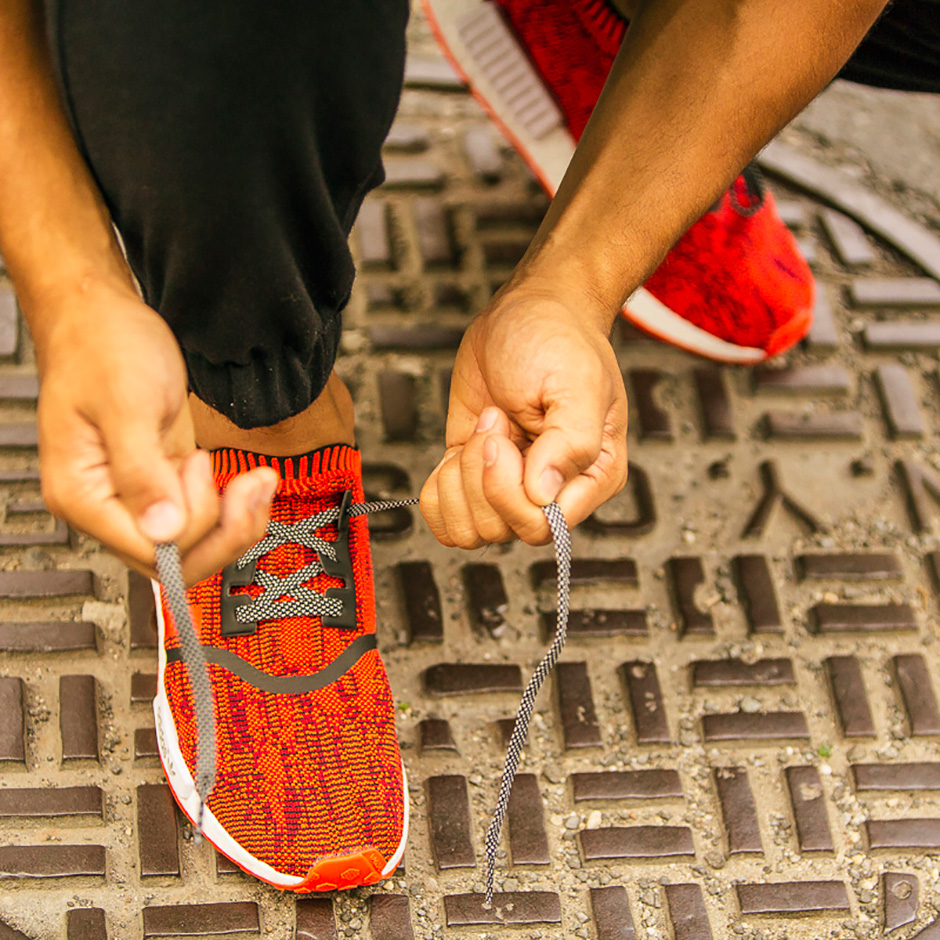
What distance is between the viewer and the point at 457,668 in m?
1.22

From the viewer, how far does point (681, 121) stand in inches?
38.4

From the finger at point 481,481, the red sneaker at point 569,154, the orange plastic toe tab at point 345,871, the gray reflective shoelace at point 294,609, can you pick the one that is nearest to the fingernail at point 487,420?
the finger at point 481,481

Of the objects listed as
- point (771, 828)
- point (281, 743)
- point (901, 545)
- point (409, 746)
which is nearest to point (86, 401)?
point (281, 743)

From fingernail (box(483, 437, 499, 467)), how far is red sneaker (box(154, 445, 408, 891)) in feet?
1.09

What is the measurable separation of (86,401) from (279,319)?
0.70 ft

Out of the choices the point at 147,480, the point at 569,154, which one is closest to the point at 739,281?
the point at 569,154

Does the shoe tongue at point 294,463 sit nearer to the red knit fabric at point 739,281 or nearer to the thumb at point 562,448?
the thumb at point 562,448

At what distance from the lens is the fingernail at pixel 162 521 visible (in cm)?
71

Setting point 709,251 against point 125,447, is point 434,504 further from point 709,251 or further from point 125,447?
point 709,251

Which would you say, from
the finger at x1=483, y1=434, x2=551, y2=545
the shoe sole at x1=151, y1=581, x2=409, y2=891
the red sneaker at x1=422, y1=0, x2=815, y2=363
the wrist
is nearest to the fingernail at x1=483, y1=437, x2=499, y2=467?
the finger at x1=483, y1=434, x2=551, y2=545

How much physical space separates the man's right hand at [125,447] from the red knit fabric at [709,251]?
2.96ft

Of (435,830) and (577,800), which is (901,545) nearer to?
(577,800)

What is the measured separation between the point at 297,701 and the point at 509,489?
0.39 metres

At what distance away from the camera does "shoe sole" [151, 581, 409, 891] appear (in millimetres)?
977
